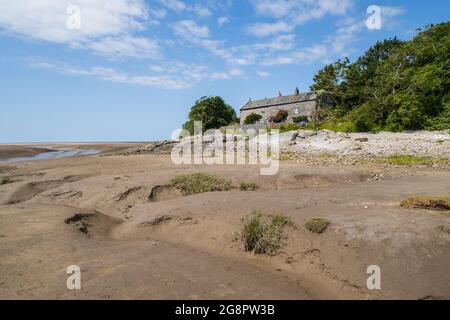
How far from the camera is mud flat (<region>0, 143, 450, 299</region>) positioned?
4766 mm

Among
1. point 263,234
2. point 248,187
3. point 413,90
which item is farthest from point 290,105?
point 263,234

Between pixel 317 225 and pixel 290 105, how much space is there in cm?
4648

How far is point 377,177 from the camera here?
38.9ft

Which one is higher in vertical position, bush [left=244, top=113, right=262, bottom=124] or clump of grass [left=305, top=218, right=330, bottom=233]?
bush [left=244, top=113, right=262, bottom=124]

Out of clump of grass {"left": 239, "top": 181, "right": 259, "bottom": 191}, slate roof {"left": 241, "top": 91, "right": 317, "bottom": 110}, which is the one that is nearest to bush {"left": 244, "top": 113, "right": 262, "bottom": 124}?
slate roof {"left": 241, "top": 91, "right": 317, "bottom": 110}

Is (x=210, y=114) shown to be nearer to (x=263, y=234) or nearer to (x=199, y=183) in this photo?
(x=199, y=183)

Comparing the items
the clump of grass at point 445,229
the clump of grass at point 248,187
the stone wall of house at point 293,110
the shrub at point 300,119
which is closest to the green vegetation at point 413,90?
the shrub at point 300,119

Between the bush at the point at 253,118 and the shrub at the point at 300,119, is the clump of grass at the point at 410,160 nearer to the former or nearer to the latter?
the shrub at the point at 300,119

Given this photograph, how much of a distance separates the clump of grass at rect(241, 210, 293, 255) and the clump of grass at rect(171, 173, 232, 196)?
4156mm

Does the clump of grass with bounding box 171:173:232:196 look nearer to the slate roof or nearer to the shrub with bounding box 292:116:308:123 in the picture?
the shrub with bounding box 292:116:308:123

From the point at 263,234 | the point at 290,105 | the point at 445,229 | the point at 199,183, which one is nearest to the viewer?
the point at 445,229

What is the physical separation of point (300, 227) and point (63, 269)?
4.43m

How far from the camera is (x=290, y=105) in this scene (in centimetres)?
5112

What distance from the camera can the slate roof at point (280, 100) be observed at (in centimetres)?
4965
